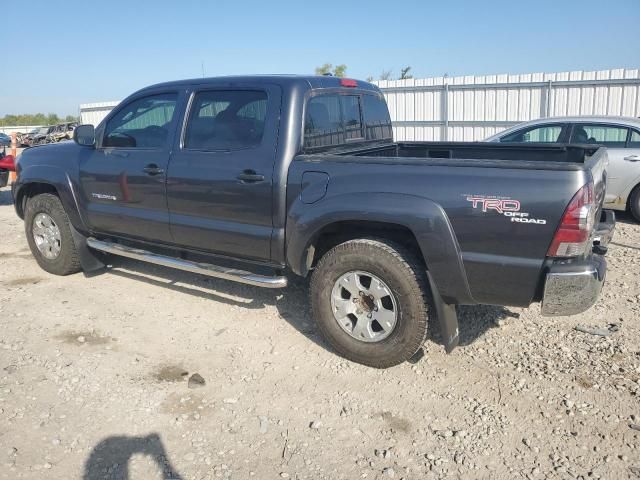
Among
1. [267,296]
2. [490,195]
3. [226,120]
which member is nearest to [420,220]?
[490,195]

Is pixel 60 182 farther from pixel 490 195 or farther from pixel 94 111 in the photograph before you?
pixel 94 111

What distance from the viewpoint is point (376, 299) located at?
359cm

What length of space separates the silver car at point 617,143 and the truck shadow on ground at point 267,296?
4.33 meters

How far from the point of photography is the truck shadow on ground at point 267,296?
4289 mm

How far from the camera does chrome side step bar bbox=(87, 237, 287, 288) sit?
13.2 feet

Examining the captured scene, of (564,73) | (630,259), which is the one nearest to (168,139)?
(630,259)

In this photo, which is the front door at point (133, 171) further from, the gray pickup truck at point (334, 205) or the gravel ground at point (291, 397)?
the gravel ground at point (291, 397)

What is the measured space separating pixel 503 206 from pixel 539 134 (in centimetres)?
581

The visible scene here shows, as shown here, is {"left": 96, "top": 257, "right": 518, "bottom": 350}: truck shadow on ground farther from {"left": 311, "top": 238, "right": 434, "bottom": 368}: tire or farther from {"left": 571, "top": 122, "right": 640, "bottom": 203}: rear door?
{"left": 571, "top": 122, "right": 640, "bottom": 203}: rear door

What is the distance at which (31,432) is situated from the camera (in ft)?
10.1

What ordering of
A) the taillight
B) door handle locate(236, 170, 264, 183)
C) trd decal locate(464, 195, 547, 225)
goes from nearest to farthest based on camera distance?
the taillight
trd decal locate(464, 195, 547, 225)
door handle locate(236, 170, 264, 183)

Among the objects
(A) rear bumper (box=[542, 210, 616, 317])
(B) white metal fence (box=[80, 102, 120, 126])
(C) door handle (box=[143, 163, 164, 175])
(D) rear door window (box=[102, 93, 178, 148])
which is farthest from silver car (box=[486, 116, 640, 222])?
(B) white metal fence (box=[80, 102, 120, 126])

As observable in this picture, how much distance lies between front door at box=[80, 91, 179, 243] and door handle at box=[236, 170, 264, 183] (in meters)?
0.84

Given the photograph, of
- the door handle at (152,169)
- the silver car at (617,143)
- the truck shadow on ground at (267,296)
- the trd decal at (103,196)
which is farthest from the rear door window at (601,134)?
the trd decal at (103,196)
